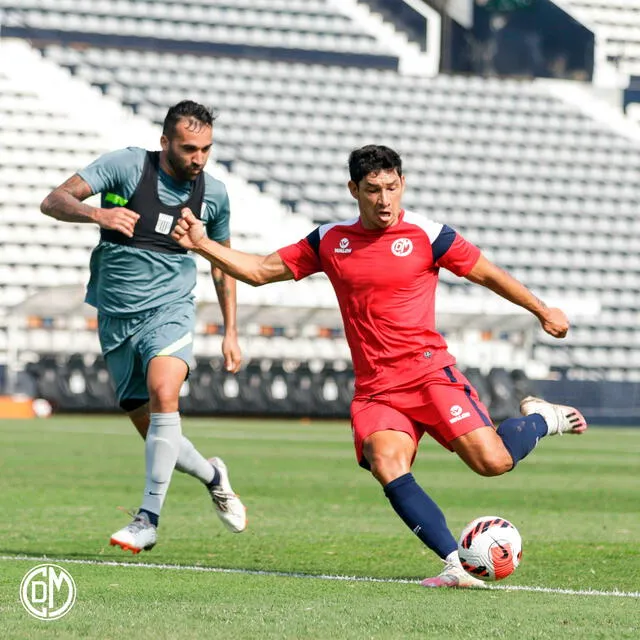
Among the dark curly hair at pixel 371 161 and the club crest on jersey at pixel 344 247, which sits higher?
the dark curly hair at pixel 371 161

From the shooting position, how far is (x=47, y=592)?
5621 mm

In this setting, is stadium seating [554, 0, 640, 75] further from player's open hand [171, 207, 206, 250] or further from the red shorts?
player's open hand [171, 207, 206, 250]

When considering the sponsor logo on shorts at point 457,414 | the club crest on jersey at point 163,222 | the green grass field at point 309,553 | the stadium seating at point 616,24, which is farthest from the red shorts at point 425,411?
the stadium seating at point 616,24

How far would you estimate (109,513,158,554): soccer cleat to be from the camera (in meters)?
6.68

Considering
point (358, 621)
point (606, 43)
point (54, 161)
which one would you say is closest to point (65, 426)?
point (54, 161)

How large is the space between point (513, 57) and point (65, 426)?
22.4 metres

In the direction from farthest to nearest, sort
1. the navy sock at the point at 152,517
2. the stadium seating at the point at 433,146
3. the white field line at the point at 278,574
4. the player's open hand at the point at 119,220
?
the stadium seating at the point at 433,146 < the navy sock at the point at 152,517 < the player's open hand at the point at 119,220 < the white field line at the point at 278,574

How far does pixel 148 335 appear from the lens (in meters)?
7.49

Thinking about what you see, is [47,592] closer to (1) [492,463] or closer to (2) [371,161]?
(1) [492,463]

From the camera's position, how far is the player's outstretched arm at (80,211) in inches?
261

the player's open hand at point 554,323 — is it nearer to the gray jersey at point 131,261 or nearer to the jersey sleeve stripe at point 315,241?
the jersey sleeve stripe at point 315,241

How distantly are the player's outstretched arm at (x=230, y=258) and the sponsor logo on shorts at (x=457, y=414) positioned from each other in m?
0.96

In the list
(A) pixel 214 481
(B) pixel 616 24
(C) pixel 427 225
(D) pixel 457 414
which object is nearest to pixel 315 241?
(C) pixel 427 225

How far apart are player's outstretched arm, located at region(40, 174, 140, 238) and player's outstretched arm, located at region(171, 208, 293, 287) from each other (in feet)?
0.74
